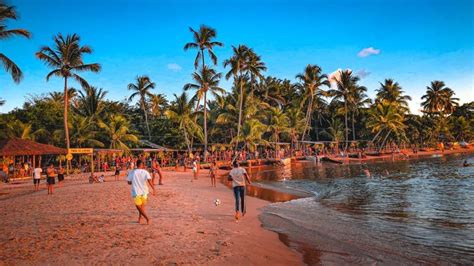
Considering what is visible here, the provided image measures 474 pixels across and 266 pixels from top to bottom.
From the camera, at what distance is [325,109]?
67.0 m

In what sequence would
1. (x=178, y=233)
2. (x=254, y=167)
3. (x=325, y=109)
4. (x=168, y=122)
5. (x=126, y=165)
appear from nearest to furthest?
(x=178, y=233), (x=126, y=165), (x=254, y=167), (x=168, y=122), (x=325, y=109)

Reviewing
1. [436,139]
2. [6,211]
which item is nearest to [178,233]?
[6,211]

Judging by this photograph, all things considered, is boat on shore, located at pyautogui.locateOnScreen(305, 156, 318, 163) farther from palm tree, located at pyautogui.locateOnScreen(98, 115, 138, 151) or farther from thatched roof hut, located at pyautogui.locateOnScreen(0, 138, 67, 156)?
thatched roof hut, located at pyautogui.locateOnScreen(0, 138, 67, 156)

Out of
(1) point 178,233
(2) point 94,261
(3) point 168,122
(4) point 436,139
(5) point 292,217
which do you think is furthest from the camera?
(4) point 436,139

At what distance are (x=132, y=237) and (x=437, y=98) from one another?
81.3 metres

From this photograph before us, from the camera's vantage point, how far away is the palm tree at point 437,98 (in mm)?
72062

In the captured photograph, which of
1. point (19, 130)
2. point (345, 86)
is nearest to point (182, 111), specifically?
point (19, 130)

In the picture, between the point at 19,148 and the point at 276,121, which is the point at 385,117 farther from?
the point at 19,148

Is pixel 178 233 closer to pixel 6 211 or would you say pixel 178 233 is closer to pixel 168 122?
pixel 6 211

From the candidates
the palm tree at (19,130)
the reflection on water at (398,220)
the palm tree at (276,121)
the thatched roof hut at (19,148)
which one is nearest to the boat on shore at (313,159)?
the palm tree at (276,121)

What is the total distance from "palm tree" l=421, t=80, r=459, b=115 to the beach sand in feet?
250

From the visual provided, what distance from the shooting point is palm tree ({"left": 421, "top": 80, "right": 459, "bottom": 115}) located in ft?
236

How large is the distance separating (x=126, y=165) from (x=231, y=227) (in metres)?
26.4

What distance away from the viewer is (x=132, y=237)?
278 inches
